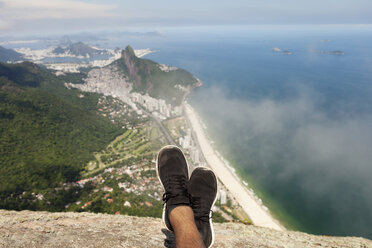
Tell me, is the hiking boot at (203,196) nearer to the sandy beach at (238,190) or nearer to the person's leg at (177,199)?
the person's leg at (177,199)

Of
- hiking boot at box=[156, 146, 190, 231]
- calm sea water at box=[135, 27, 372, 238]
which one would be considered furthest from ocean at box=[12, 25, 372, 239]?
hiking boot at box=[156, 146, 190, 231]

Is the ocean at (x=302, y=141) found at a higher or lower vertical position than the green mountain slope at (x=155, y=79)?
lower

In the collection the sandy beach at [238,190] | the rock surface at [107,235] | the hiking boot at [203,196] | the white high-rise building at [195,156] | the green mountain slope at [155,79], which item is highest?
the green mountain slope at [155,79]

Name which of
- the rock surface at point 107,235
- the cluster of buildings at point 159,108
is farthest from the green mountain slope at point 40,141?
the rock surface at point 107,235

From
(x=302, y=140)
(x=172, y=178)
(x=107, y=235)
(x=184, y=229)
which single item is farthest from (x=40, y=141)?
(x=302, y=140)

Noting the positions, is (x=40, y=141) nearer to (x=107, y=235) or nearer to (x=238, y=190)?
(x=238, y=190)

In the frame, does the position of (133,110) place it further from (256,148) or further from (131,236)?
(131,236)

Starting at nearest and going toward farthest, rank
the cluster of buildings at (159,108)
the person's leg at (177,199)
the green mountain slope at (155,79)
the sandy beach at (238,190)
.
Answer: the person's leg at (177,199)
the sandy beach at (238,190)
the cluster of buildings at (159,108)
the green mountain slope at (155,79)
